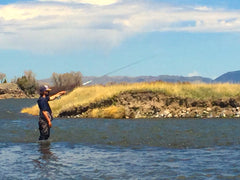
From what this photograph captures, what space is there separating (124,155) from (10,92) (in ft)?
340

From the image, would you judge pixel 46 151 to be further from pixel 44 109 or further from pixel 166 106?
pixel 166 106

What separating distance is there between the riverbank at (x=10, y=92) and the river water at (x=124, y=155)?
9472 centimetres

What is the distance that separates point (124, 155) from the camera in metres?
12.6

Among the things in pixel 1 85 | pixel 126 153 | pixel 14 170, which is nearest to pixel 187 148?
pixel 126 153

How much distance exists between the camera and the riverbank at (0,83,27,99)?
364 ft

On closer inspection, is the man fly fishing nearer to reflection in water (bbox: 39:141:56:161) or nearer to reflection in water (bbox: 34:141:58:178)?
reflection in water (bbox: 39:141:56:161)

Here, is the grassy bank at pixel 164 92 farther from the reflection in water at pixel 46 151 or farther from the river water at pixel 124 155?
the reflection in water at pixel 46 151

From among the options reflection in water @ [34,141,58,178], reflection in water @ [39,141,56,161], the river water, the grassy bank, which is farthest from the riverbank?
reflection in water @ [34,141,58,178]

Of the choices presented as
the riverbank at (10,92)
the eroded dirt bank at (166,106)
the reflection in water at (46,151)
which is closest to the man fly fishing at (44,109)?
the reflection in water at (46,151)

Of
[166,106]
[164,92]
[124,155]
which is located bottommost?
[124,155]

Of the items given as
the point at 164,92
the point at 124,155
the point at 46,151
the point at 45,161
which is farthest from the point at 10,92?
the point at 45,161

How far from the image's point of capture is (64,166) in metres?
10.8

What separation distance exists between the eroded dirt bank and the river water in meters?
10.2

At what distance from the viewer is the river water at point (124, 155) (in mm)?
9773
